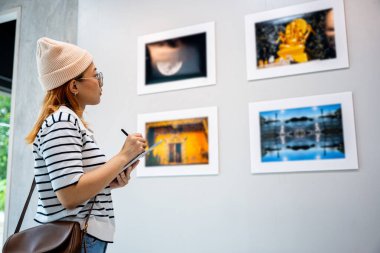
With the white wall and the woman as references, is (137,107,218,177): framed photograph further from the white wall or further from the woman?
the woman

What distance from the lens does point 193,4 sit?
8.70ft

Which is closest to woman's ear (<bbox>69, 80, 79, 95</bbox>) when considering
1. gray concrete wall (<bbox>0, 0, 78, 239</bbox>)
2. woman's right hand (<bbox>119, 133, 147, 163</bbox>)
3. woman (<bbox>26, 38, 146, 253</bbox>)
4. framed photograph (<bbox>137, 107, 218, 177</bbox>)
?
woman (<bbox>26, 38, 146, 253</bbox>)

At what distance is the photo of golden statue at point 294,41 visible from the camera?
226 centimetres

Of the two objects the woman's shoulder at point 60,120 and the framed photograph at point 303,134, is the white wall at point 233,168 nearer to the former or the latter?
the framed photograph at point 303,134

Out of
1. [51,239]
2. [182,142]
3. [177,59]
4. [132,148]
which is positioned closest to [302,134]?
[182,142]

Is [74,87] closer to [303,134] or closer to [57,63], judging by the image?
[57,63]

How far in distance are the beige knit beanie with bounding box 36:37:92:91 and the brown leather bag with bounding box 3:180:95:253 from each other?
1.38 ft

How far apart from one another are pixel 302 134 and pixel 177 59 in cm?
97

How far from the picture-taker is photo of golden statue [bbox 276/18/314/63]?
2.26 meters

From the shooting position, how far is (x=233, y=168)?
2352mm

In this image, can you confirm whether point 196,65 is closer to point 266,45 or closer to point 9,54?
point 266,45

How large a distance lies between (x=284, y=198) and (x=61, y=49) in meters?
1.45

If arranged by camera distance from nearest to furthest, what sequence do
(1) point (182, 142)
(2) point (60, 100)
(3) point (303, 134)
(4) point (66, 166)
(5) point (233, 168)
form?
(4) point (66, 166)
(2) point (60, 100)
(3) point (303, 134)
(5) point (233, 168)
(1) point (182, 142)

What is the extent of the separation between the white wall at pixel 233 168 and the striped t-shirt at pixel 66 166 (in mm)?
1224
